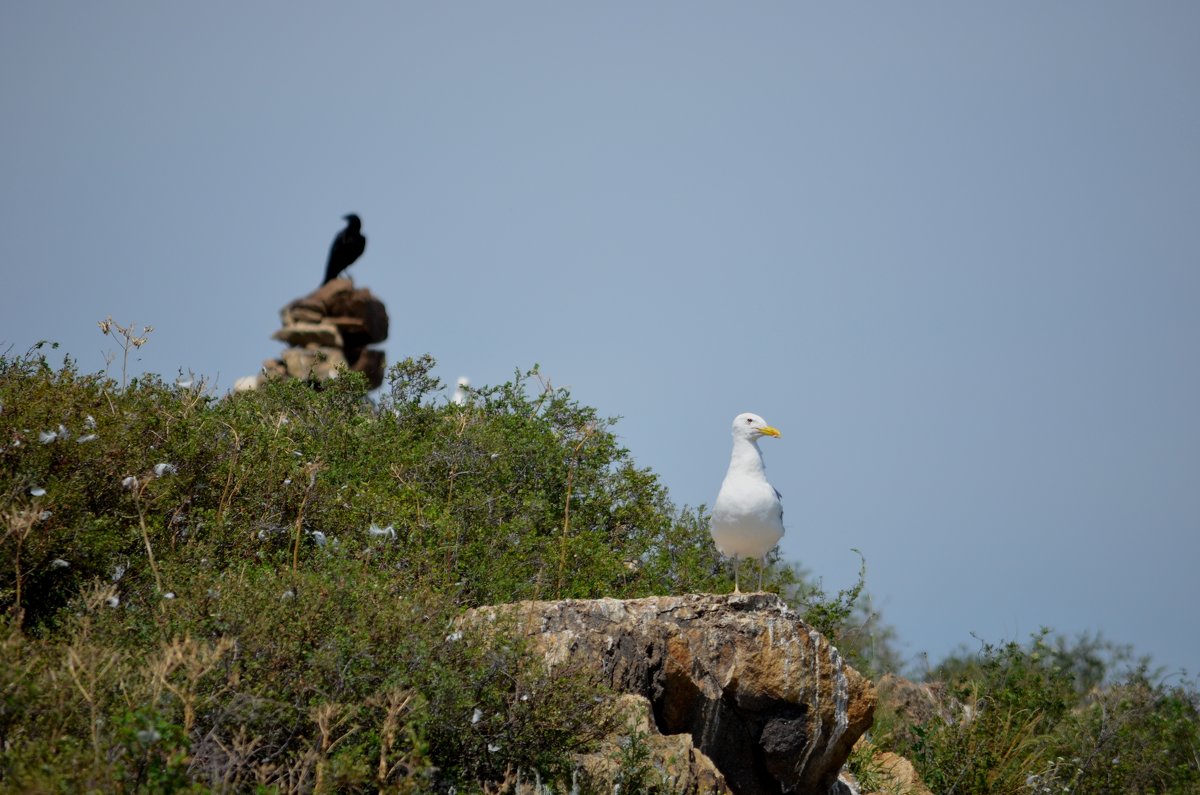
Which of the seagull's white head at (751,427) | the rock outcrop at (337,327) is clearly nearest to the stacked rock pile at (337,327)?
the rock outcrop at (337,327)

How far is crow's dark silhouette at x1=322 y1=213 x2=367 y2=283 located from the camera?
2828 cm

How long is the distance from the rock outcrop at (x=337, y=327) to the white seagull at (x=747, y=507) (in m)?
18.6

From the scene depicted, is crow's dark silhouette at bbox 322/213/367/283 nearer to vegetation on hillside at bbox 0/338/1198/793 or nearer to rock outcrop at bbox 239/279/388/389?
rock outcrop at bbox 239/279/388/389

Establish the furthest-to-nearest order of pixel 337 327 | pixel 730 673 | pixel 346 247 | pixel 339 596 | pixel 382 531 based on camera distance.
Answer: pixel 346 247
pixel 337 327
pixel 730 673
pixel 382 531
pixel 339 596

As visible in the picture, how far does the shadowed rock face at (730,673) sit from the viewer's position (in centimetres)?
773

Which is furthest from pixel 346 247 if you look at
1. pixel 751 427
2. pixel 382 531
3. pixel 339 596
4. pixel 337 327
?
pixel 339 596

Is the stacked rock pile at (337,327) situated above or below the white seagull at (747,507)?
above

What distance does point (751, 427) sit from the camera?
968 cm

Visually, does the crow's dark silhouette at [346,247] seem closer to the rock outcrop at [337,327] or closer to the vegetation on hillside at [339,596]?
the rock outcrop at [337,327]

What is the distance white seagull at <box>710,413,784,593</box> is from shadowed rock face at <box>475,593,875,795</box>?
84 cm

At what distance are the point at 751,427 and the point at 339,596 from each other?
402 cm

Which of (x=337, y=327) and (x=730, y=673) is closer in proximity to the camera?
(x=730, y=673)

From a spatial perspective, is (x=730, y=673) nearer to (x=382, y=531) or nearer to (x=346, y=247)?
(x=382, y=531)

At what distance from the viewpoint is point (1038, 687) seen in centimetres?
1270
